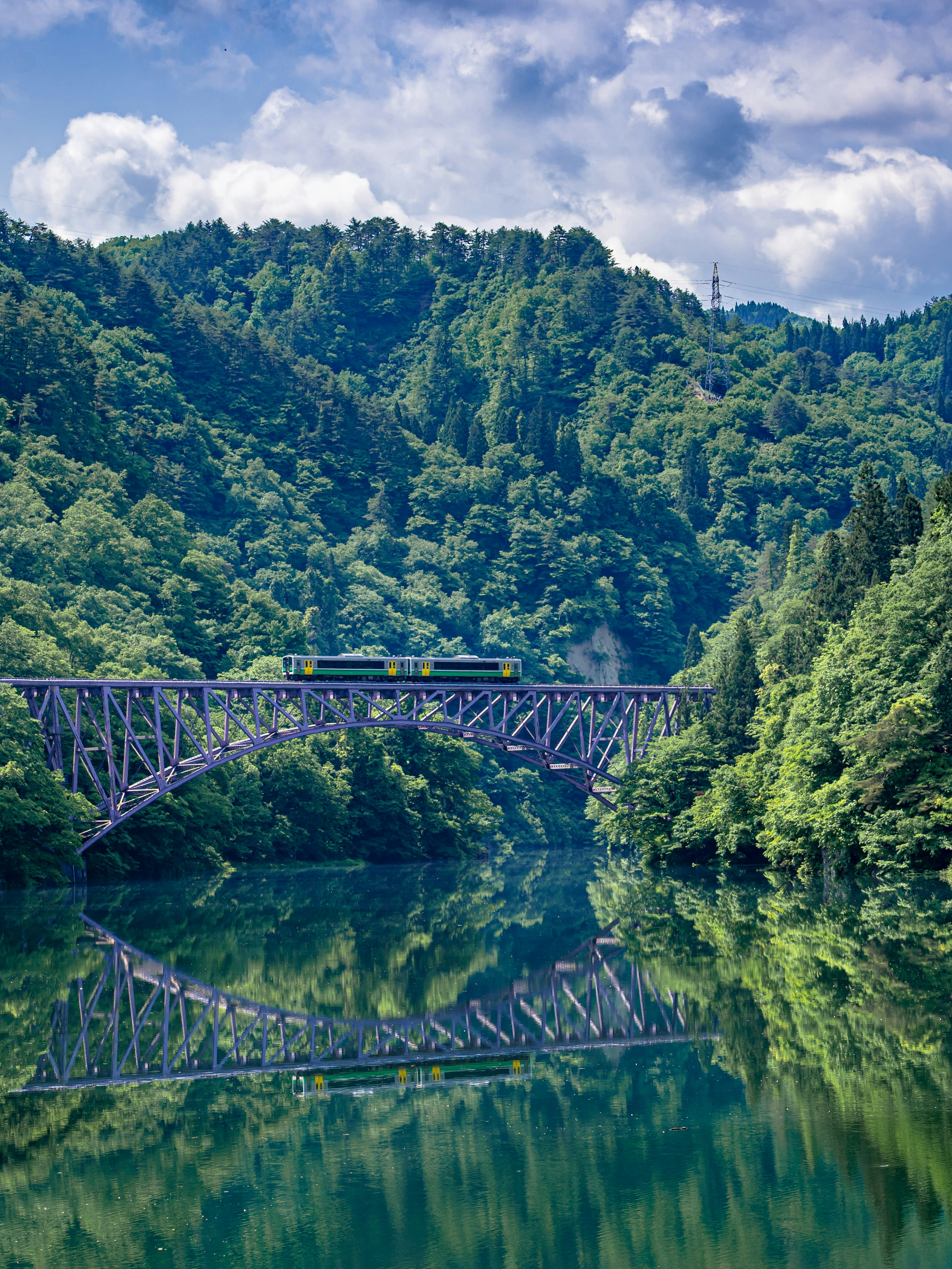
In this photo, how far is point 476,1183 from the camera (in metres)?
17.4

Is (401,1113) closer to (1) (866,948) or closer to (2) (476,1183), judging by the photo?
(2) (476,1183)

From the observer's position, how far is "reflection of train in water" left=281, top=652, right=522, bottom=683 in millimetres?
69312

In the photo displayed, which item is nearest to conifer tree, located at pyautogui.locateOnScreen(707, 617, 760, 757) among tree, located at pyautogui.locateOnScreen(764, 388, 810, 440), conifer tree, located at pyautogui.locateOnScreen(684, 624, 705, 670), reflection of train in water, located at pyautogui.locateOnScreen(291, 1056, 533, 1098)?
reflection of train in water, located at pyautogui.locateOnScreen(291, 1056, 533, 1098)

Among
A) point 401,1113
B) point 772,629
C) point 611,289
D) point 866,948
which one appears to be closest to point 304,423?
point 611,289

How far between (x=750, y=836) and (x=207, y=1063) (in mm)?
40337

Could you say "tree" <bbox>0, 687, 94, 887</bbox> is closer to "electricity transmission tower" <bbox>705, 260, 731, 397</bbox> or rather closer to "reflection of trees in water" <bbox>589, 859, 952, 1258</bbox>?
"reflection of trees in water" <bbox>589, 859, 952, 1258</bbox>

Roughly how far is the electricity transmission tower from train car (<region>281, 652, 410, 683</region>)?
118599 mm

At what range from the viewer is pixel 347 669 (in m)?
70.2

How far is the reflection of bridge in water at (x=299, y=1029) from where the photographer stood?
24.4m

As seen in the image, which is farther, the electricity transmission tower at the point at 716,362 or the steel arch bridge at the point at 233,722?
the electricity transmission tower at the point at 716,362

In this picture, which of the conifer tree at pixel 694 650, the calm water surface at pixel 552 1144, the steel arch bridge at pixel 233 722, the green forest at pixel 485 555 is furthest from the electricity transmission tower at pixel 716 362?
the calm water surface at pixel 552 1144

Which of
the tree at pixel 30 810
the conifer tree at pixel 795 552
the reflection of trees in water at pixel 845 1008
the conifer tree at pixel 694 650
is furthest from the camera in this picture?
the conifer tree at pixel 795 552

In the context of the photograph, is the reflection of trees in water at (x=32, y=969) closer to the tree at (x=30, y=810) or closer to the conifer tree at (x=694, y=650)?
the tree at (x=30, y=810)

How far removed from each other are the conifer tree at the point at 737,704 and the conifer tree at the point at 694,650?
48036mm
